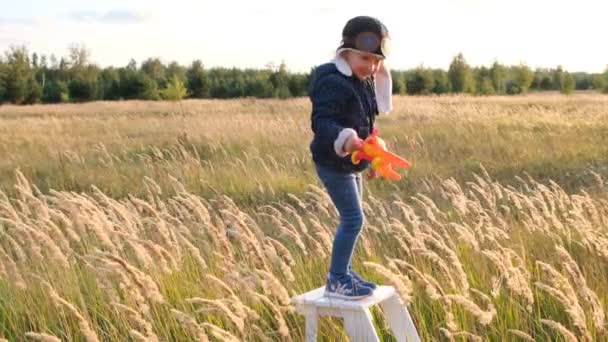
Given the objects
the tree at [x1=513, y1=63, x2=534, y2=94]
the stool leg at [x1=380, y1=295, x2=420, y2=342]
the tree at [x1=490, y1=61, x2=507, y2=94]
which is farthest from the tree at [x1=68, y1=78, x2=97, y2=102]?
the stool leg at [x1=380, y1=295, x2=420, y2=342]

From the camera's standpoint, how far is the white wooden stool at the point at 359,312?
10.9 ft

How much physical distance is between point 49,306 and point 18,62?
59.0 meters

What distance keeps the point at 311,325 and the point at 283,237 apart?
110 inches

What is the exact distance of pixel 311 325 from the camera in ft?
11.3

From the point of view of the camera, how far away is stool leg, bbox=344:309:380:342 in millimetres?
3299

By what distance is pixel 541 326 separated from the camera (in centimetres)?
397

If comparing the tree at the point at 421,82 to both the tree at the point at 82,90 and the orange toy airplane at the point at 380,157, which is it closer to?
the tree at the point at 82,90

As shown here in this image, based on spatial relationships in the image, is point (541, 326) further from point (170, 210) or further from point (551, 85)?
point (551, 85)

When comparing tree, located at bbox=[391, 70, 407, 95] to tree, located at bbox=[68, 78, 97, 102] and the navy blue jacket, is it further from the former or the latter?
the navy blue jacket

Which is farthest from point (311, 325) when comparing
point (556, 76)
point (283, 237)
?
point (556, 76)

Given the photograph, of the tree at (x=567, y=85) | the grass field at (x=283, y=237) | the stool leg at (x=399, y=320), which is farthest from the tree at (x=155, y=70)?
the stool leg at (x=399, y=320)

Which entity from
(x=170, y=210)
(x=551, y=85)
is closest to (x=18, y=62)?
(x=551, y=85)

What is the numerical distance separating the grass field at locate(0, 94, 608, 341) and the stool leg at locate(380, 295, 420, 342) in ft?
0.39

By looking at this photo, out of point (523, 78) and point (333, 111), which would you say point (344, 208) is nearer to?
point (333, 111)
